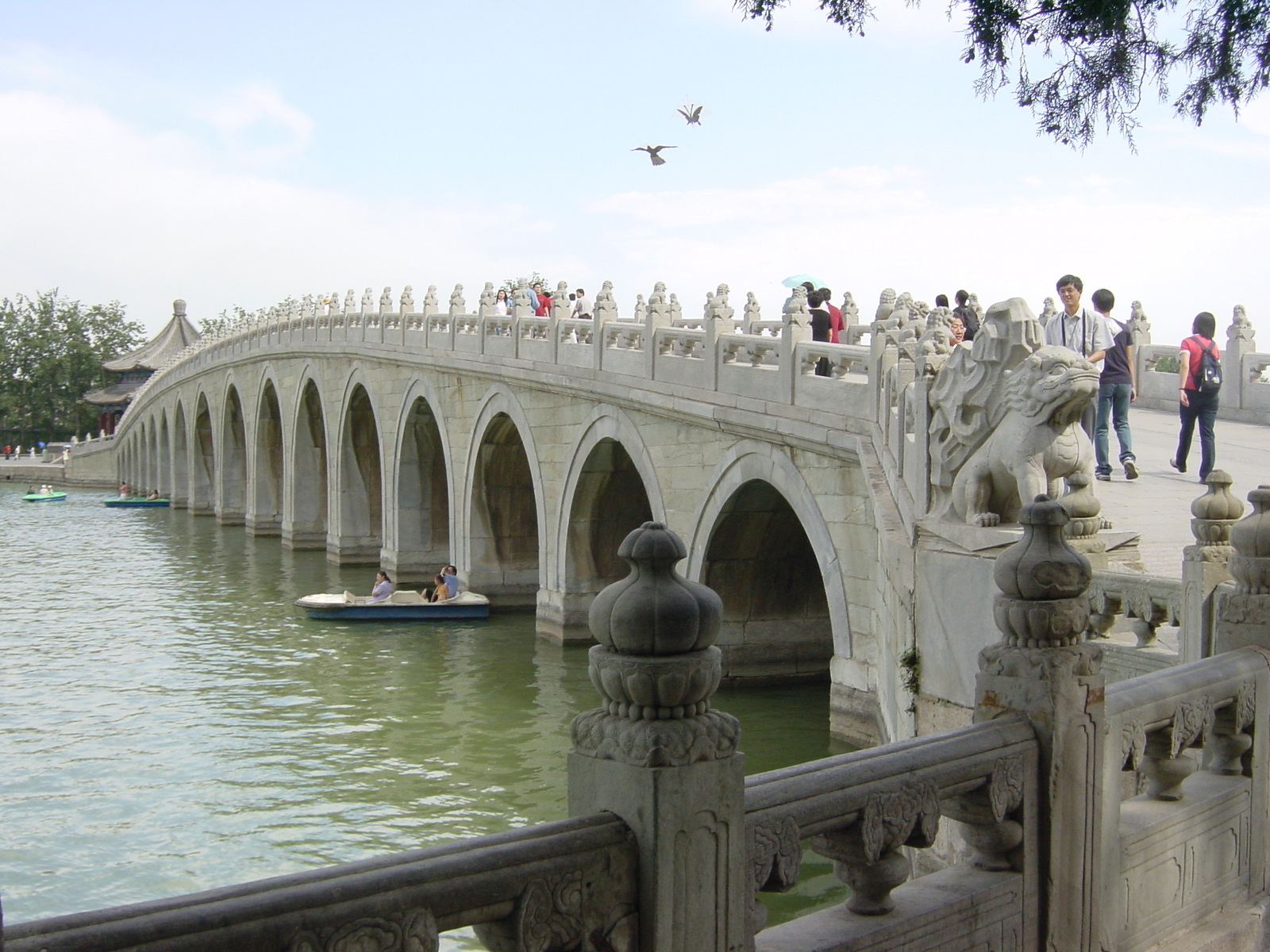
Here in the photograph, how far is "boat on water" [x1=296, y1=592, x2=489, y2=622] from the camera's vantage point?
18.2 meters

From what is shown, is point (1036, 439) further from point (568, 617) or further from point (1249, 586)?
point (568, 617)

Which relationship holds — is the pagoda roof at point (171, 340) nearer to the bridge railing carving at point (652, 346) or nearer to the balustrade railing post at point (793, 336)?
the bridge railing carving at point (652, 346)

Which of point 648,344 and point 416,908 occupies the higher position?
point 648,344

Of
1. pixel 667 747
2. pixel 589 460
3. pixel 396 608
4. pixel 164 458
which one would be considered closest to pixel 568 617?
pixel 589 460

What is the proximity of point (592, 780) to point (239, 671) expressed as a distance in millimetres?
13675

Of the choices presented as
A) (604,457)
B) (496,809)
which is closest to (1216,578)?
(496,809)

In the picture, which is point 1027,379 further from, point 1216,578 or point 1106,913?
point 1106,913

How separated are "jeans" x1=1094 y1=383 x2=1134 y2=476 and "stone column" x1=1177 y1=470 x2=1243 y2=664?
5.55m

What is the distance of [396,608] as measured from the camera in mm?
18234

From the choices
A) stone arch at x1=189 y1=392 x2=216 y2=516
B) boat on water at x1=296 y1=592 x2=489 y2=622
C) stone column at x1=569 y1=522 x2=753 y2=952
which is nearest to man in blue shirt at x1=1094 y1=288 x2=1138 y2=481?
stone column at x1=569 y1=522 x2=753 y2=952

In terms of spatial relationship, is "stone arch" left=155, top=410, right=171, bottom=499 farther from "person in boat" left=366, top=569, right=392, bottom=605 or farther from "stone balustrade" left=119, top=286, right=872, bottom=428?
"person in boat" left=366, top=569, right=392, bottom=605

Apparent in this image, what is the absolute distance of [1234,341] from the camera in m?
14.3

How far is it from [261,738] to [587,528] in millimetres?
5818

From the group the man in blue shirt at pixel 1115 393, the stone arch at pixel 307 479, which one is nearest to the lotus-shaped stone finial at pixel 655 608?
the man in blue shirt at pixel 1115 393
